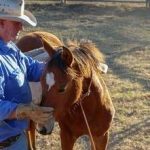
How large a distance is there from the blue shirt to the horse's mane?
33 centimetres

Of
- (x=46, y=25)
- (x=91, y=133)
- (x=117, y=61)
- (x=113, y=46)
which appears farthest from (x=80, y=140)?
(x=46, y=25)

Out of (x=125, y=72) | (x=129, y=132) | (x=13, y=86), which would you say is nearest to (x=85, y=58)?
(x=13, y=86)

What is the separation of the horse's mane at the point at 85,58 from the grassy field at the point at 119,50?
1.66 metres

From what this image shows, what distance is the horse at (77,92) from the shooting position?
2.98 meters

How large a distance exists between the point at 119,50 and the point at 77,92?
6.32m

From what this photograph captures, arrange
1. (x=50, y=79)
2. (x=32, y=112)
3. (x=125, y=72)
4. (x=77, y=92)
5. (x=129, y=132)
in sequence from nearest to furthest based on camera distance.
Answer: (x=32, y=112)
(x=50, y=79)
(x=77, y=92)
(x=129, y=132)
(x=125, y=72)

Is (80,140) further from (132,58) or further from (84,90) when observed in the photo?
(132,58)

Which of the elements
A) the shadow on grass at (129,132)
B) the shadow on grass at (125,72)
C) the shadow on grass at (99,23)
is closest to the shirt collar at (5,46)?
the shadow on grass at (129,132)

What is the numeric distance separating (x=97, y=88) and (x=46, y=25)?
9.10 metres

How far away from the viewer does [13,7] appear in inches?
109

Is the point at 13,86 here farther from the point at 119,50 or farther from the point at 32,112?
the point at 119,50

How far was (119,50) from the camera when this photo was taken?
9352 mm

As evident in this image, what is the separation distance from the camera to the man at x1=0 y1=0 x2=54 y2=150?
8.66 feet

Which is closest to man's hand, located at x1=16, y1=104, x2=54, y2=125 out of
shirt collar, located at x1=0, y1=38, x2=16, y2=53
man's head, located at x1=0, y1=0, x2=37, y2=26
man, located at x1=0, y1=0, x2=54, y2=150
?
man, located at x1=0, y1=0, x2=54, y2=150
